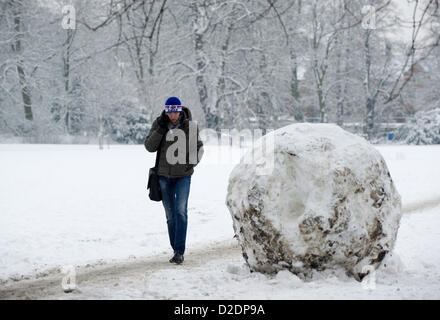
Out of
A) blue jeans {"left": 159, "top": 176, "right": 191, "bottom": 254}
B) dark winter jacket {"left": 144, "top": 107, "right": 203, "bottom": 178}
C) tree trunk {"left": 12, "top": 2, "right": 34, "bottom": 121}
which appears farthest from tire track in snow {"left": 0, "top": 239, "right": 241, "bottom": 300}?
tree trunk {"left": 12, "top": 2, "right": 34, "bottom": 121}

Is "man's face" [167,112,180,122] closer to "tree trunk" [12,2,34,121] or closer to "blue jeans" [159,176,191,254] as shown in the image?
"blue jeans" [159,176,191,254]

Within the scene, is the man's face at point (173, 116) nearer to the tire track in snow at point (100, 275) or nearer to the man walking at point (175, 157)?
the man walking at point (175, 157)

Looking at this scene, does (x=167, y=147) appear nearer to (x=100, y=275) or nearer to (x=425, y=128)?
(x=100, y=275)

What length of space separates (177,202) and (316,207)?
2012mm

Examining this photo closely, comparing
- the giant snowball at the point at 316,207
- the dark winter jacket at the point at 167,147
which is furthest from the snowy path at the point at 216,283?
the dark winter jacket at the point at 167,147

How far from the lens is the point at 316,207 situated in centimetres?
452

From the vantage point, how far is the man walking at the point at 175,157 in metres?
5.92

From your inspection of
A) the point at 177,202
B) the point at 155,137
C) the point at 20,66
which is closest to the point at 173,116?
the point at 155,137

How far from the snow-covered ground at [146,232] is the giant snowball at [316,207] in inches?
7.8

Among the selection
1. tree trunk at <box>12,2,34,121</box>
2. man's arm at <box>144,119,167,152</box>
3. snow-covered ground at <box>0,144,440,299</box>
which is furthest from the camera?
tree trunk at <box>12,2,34,121</box>

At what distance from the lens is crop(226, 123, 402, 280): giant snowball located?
4.54 m

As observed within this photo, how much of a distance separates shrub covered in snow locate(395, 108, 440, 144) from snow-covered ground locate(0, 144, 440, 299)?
14.2 m
